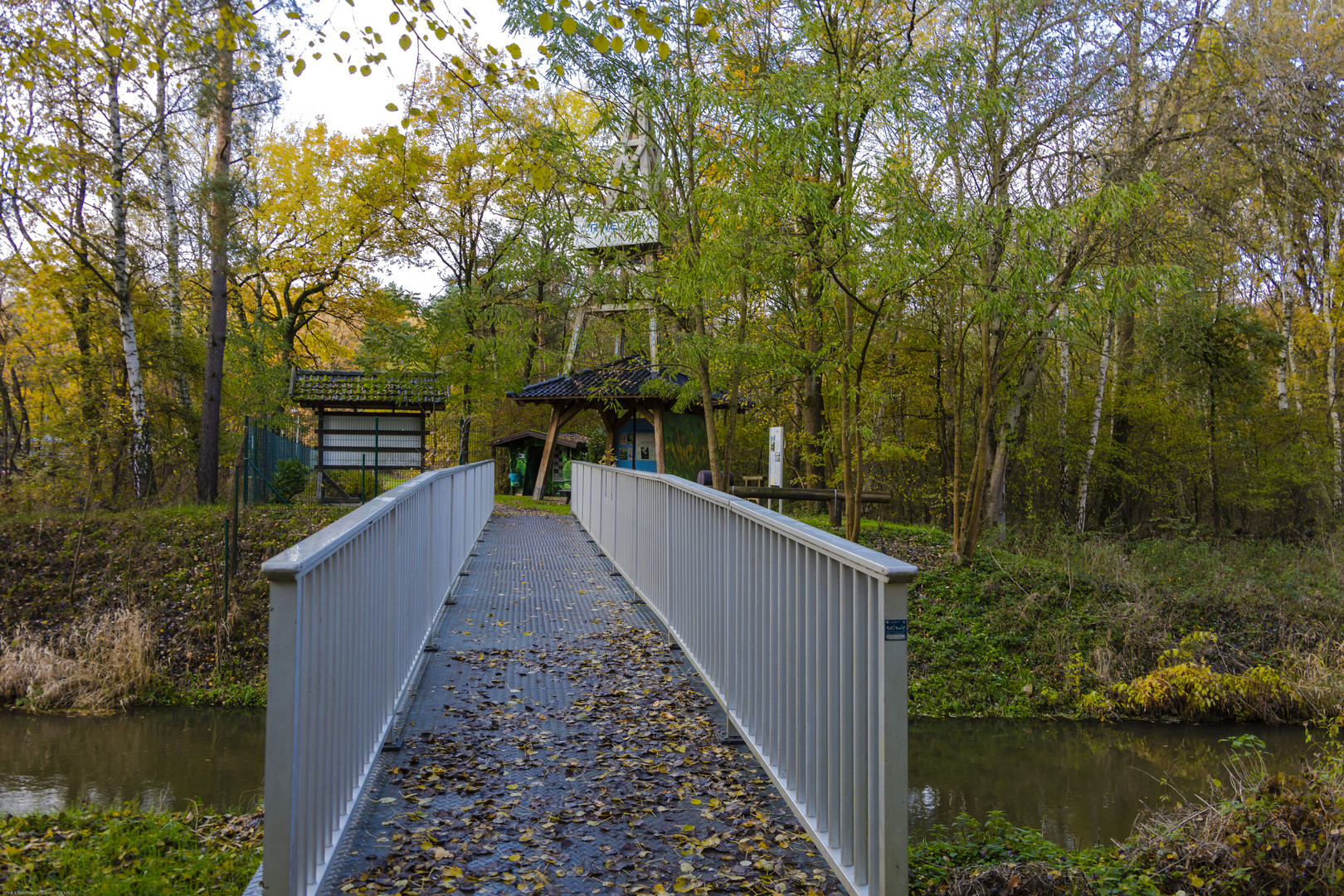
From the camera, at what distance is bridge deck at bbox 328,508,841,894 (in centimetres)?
321

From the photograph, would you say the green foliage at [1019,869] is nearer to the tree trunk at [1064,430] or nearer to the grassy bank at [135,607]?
the grassy bank at [135,607]

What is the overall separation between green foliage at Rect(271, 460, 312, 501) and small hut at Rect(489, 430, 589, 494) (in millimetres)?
8508

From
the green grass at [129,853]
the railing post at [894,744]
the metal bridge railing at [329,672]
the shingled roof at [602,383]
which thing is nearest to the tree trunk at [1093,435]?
the shingled roof at [602,383]

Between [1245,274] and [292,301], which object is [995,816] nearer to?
[1245,274]

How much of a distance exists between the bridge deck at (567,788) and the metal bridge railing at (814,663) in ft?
0.78

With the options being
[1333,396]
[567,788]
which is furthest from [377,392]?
[1333,396]

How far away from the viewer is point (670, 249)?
499 inches

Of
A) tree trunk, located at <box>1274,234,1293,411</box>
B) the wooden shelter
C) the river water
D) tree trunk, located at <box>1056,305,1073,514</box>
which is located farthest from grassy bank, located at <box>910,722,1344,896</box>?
tree trunk, located at <box>1274,234,1293,411</box>

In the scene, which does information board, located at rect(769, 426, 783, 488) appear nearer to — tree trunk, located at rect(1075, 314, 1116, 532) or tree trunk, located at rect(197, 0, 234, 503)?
tree trunk, located at rect(1075, 314, 1116, 532)

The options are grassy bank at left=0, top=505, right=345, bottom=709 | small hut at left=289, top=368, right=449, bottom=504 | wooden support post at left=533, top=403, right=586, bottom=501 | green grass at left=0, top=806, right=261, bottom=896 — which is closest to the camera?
green grass at left=0, top=806, right=261, bottom=896

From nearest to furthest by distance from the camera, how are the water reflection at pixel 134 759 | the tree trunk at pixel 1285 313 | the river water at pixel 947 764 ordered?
the river water at pixel 947 764 → the water reflection at pixel 134 759 → the tree trunk at pixel 1285 313

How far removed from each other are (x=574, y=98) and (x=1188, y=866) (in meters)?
27.0

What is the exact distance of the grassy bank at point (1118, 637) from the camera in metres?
10.7

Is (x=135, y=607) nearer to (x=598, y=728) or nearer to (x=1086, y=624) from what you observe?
(x=598, y=728)
